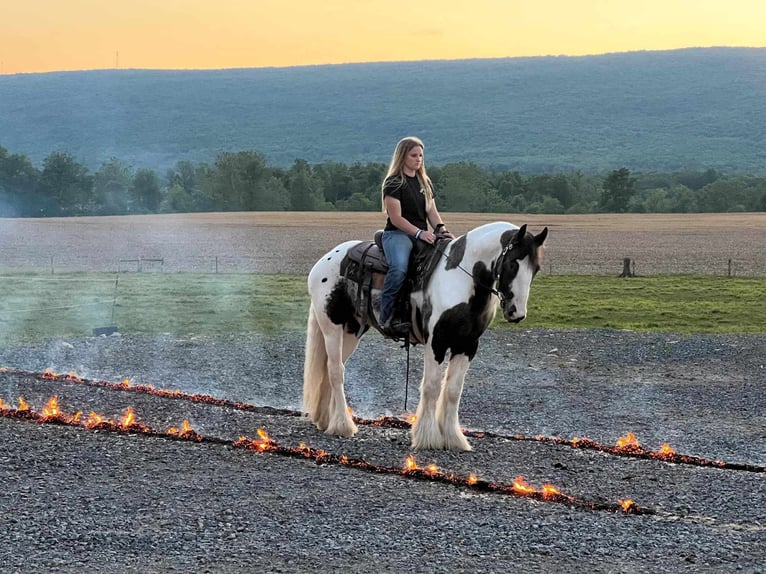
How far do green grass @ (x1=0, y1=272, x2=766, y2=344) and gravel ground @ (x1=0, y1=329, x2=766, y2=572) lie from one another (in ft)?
23.7

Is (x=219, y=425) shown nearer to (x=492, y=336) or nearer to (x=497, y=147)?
(x=492, y=336)

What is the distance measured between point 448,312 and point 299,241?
43.8 meters

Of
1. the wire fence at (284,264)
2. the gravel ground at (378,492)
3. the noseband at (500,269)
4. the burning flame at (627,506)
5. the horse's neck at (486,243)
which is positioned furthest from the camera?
the wire fence at (284,264)

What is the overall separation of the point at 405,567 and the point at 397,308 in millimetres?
4058

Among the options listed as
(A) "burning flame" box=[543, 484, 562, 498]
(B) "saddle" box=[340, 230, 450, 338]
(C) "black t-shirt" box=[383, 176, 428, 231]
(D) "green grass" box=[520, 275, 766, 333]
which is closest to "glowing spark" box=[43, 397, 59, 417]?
(B) "saddle" box=[340, 230, 450, 338]

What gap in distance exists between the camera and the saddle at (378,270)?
10.2 meters

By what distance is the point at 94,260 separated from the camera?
40.2 m

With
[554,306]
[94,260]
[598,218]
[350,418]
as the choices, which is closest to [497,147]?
[598,218]

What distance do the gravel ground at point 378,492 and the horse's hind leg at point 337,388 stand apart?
20 cm

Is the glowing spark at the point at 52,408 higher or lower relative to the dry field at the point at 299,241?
lower

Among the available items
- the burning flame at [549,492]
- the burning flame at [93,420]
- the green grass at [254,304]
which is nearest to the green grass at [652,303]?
the green grass at [254,304]

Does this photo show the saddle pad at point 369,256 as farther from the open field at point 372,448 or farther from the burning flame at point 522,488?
the burning flame at point 522,488

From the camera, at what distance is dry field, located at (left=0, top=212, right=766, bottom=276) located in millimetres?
38750

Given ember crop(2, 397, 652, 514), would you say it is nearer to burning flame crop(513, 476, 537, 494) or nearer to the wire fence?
burning flame crop(513, 476, 537, 494)
